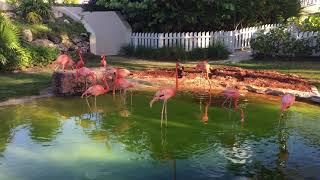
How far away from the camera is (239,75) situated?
12773mm

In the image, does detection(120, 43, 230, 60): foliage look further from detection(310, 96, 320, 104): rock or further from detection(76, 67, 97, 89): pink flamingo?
detection(310, 96, 320, 104): rock

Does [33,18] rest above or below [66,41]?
above

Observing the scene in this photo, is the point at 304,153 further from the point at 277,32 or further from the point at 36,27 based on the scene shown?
the point at 36,27

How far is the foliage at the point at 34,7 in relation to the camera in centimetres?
1725

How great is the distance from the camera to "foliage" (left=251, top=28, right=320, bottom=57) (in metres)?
16.5

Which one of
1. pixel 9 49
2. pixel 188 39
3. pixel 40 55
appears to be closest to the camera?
pixel 9 49

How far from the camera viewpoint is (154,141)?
7.47 meters

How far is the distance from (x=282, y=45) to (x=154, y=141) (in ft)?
34.3

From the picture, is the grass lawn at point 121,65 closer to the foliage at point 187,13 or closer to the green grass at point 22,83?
the green grass at point 22,83

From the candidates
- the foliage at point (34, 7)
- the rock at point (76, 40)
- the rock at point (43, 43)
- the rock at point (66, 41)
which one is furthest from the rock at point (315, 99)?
the foliage at point (34, 7)

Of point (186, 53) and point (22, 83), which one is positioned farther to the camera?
point (186, 53)

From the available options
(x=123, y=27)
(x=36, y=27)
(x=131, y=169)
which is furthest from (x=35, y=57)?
(x=131, y=169)

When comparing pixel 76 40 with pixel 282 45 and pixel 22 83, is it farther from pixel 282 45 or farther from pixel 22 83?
pixel 282 45

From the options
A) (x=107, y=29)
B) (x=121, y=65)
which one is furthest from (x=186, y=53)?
(x=107, y=29)
